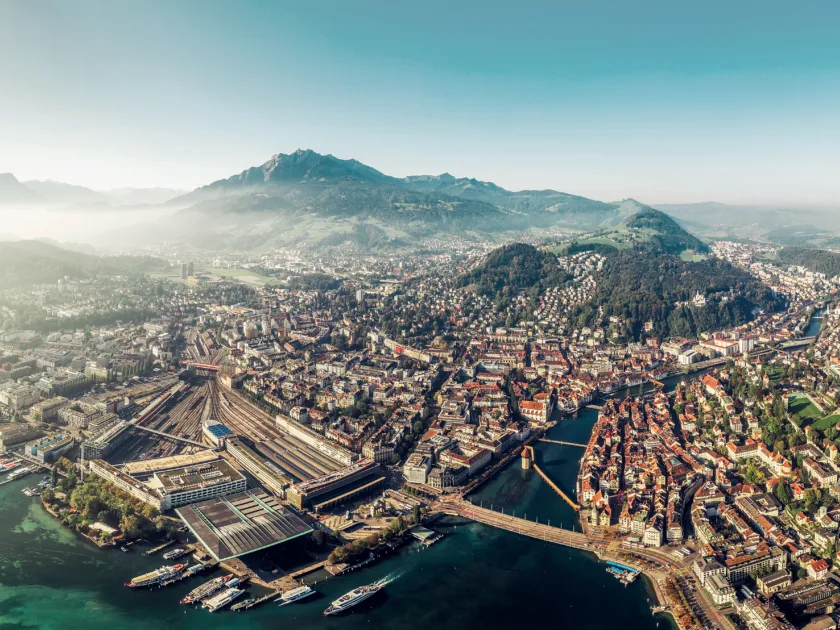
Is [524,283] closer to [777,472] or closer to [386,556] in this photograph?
[777,472]

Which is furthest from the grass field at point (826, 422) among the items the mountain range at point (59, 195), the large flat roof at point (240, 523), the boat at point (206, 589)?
the mountain range at point (59, 195)

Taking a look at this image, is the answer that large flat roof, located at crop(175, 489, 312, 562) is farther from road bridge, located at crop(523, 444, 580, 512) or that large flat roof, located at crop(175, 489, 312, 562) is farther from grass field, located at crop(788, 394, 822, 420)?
grass field, located at crop(788, 394, 822, 420)

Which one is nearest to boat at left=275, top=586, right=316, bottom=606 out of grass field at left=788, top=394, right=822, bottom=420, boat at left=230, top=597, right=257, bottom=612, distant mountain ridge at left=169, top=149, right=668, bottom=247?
boat at left=230, top=597, right=257, bottom=612

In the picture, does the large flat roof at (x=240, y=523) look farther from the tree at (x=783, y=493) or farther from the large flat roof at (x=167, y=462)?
the tree at (x=783, y=493)

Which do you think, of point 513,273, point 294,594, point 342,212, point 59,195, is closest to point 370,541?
point 294,594

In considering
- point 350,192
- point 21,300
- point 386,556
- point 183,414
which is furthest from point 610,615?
point 350,192

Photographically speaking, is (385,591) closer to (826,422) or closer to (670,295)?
(826,422)
